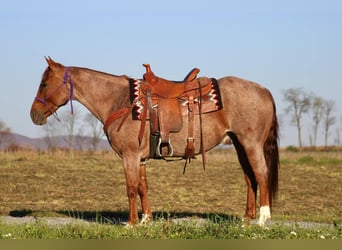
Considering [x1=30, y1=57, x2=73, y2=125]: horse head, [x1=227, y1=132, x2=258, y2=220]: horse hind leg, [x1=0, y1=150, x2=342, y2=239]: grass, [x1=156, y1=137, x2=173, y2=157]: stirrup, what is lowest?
[x1=0, y1=150, x2=342, y2=239]: grass

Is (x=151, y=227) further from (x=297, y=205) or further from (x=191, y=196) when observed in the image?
(x=191, y=196)

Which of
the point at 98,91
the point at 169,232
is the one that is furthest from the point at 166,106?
the point at 169,232

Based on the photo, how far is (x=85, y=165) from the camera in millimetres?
24422

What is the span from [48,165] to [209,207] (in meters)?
9.94

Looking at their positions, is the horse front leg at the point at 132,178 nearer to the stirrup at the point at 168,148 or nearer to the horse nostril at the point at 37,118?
the stirrup at the point at 168,148

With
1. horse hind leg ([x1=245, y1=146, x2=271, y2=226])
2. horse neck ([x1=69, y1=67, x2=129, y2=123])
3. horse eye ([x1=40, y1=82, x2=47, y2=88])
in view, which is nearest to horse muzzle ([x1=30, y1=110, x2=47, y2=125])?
horse eye ([x1=40, y1=82, x2=47, y2=88])

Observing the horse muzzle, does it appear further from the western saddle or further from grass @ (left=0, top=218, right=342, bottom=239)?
grass @ (left=0, top=218, right=342, bottom=239)

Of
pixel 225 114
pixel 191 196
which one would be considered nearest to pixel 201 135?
pixel 225 114

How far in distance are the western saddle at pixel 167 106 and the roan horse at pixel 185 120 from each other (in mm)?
119

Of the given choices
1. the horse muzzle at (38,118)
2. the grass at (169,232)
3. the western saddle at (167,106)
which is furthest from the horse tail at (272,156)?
the horse muzzle at (38,118)

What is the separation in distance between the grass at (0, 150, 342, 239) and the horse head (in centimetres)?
173

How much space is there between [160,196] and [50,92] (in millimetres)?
9106

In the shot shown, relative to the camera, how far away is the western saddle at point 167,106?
9078 mm

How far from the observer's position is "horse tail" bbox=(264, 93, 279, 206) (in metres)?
9.66
